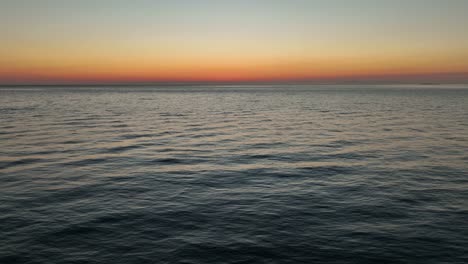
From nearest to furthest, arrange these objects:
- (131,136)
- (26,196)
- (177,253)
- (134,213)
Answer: (177,253) → (134,213) → (26,196) → (131,136)

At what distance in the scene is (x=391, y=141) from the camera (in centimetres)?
3497

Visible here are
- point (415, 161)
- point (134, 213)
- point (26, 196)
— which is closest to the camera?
point (134, 213)

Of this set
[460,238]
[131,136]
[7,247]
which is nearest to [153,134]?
[131,136]

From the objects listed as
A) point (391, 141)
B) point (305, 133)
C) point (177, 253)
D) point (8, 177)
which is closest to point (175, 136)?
point (305, 133)

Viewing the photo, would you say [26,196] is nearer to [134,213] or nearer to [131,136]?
[134,213]

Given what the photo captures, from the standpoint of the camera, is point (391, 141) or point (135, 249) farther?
point (391, 141)

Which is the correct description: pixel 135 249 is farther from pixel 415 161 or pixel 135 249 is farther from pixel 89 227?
pixel 415 161

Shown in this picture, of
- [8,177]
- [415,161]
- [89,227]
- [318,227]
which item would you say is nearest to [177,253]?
[89,227]

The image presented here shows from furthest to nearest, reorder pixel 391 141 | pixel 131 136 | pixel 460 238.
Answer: pixel 131 136
pixel 391 141
pixel 460 238

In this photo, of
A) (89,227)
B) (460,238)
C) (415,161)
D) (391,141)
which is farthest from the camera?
(391,141)

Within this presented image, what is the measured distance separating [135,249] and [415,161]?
21334mm

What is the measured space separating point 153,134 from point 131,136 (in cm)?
293

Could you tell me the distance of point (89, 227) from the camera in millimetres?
13836

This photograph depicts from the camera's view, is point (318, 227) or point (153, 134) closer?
point (318, 227)
